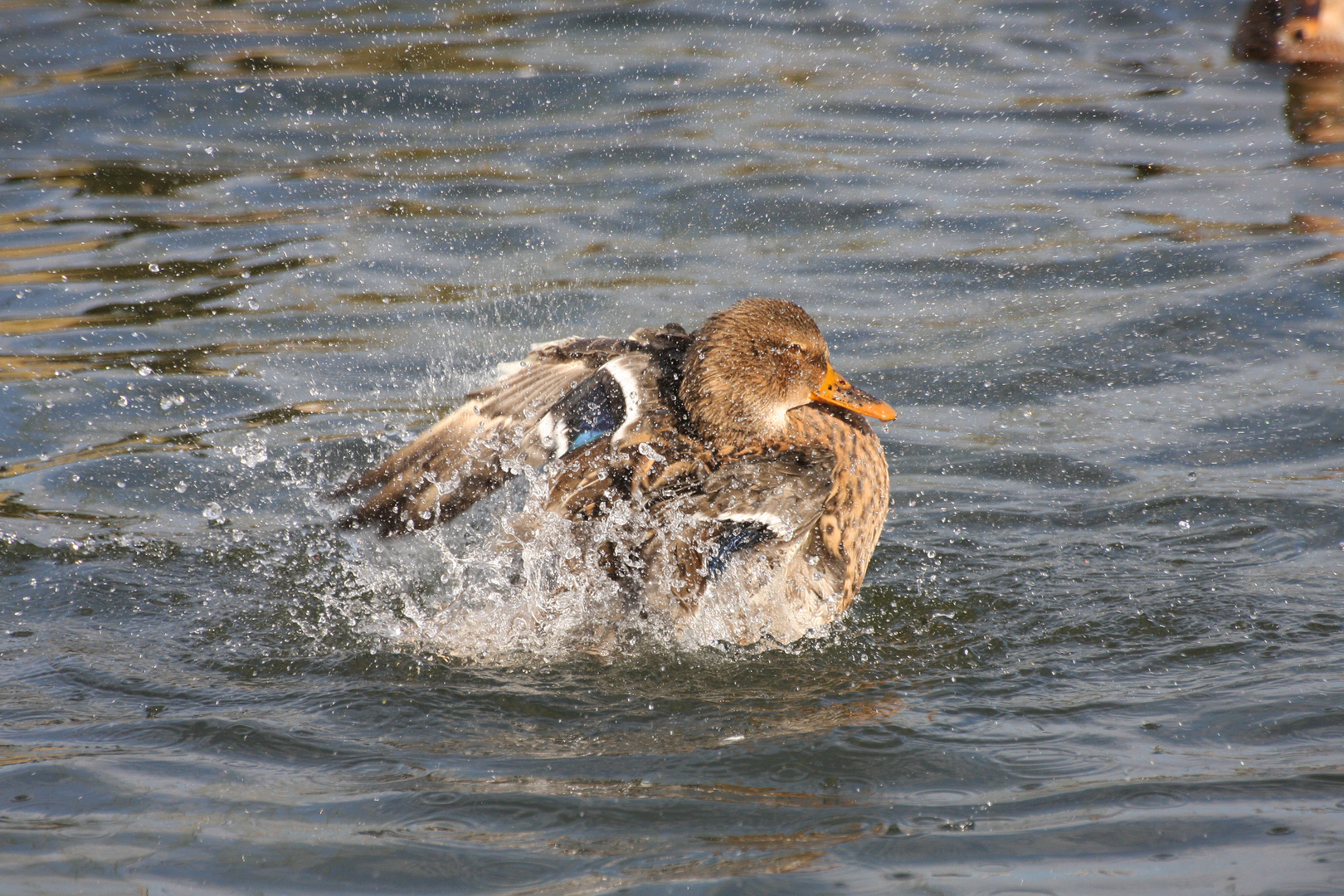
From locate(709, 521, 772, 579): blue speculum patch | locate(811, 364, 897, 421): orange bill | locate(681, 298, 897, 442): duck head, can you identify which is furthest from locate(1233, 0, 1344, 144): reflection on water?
locate(709, 521, 772, 579): blue speculum patch

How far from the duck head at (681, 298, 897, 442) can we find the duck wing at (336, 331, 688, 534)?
0.24m

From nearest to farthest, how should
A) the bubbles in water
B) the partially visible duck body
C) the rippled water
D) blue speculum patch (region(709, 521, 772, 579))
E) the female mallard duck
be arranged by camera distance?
the rippled water < blue speculum patch (region(709, 521, 772, 579)) < the female mallard duck < the bubbles in water < the partially visible duck body

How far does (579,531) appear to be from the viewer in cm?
411

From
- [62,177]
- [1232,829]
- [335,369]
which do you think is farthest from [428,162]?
[1232,829]

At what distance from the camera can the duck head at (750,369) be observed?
4.13m

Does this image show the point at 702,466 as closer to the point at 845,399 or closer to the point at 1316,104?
the point at 845,399

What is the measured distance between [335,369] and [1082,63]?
26.2 ft

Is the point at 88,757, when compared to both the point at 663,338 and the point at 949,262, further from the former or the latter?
the point at 949,262

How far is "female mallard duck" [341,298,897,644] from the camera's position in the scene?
3984mm

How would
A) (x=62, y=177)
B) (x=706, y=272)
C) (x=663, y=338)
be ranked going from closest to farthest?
(x=663, y=338)
(x=706, y=272)
(x=62, y=177)

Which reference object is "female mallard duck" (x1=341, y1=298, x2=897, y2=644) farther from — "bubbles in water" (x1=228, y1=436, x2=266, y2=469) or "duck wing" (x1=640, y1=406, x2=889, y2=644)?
"bubbles in water" (x1=228, y1=436, x2=266, y2=469)

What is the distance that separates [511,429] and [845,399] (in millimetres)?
1190

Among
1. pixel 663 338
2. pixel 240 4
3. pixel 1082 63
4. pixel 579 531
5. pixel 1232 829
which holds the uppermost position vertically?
pixel 240 4

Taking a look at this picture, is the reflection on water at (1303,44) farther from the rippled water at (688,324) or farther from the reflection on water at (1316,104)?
the rippled water at (688,324)
